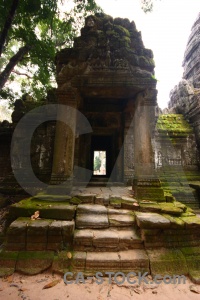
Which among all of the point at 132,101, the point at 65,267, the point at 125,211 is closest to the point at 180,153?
the point at 132,101

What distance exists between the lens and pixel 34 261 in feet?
8.45

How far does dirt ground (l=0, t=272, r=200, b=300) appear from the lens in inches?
81.4

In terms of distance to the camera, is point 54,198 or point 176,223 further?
point 54,198

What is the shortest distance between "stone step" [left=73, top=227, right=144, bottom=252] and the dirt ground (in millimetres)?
476

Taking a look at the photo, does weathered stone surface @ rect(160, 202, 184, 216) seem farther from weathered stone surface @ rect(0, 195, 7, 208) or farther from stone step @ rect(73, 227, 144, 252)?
weathered stone surface @ rect(0, 195, 7, 208)

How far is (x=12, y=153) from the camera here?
6895 millimetres

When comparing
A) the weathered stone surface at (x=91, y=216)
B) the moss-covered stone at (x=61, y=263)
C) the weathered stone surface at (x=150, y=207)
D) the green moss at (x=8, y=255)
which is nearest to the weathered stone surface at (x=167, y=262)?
the weathered stone surface at (x=150, y=207)

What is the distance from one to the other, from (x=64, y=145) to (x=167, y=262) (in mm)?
3273

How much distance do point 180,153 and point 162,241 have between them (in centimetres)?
588

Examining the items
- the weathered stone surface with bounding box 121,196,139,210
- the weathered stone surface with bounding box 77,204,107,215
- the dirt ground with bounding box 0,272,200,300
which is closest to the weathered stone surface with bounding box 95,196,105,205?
the weathered stone surface with bounding box 77,204,107,215

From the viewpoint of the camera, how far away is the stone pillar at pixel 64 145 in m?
4.05

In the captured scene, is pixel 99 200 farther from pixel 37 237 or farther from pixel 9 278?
pixel 9 278

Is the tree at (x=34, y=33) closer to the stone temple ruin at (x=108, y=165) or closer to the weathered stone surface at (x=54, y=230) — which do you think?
the stone temple ruin at (x=108, y=165)

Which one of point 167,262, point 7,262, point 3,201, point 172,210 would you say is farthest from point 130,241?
point 3,201
